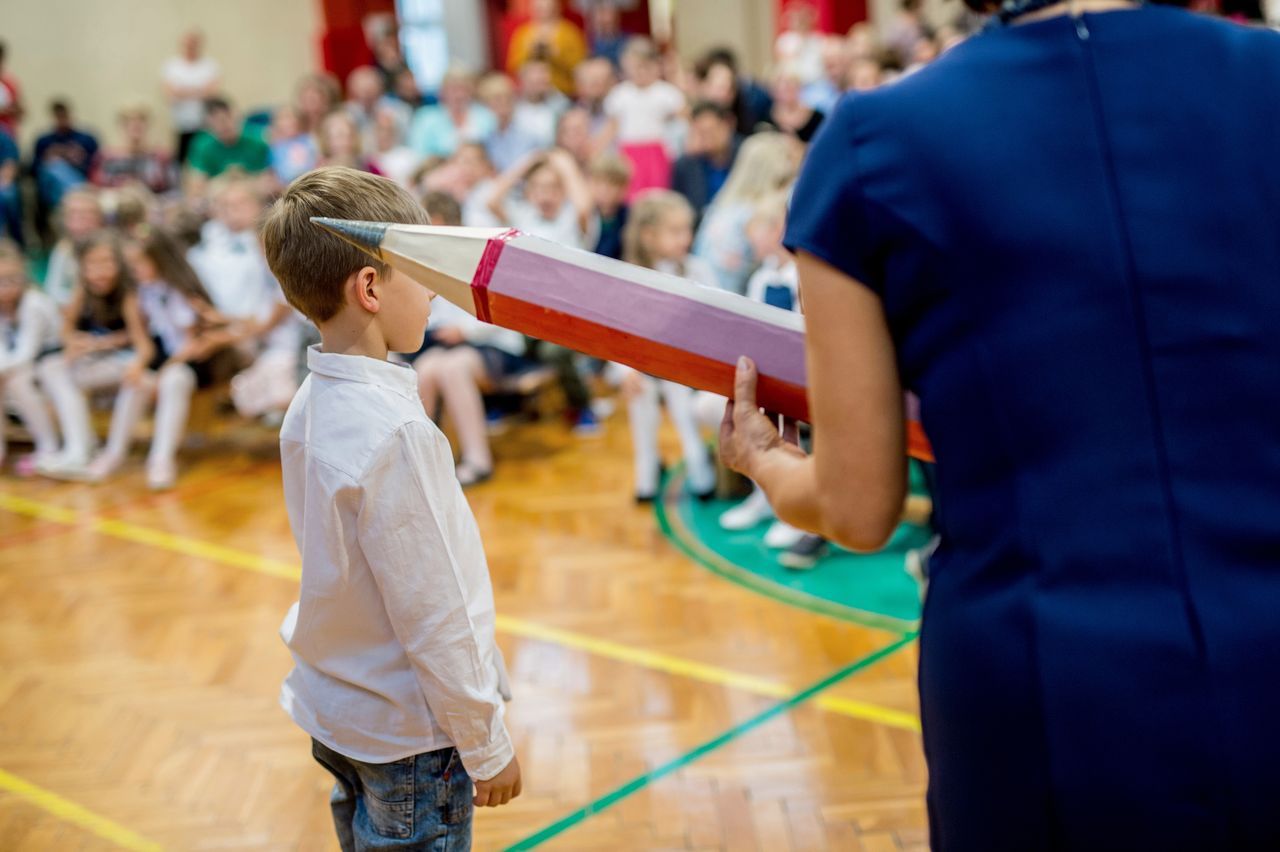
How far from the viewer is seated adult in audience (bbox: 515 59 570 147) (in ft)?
25.5

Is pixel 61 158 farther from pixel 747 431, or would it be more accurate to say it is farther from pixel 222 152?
pixel 747 431

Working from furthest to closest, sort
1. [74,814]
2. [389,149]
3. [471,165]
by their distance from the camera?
1. [389,149]
2. [471,165]
3. [74,814]

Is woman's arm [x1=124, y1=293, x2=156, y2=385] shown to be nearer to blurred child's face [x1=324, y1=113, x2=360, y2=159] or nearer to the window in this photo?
blurred child's face [x1=324, y1=113, x2=360, y2=159]

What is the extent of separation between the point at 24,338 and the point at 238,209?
118cm

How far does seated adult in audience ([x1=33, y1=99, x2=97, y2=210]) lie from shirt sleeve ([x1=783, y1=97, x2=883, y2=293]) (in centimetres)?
914

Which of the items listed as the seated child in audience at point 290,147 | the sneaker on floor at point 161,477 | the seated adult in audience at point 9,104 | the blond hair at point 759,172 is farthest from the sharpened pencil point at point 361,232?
the seated adult in audience at point 9,104

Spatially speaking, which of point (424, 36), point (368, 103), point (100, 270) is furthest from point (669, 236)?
point (424, 36)

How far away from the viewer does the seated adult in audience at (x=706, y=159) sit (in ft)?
21.4

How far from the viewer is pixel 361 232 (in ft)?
4.31

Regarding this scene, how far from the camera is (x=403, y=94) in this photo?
9.03 meters

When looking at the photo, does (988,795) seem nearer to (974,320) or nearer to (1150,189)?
(974,320)

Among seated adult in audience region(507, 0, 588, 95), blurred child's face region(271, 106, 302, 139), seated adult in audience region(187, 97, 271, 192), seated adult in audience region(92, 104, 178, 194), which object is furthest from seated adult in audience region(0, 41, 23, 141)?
seated adult in audience region(507, 0, 588, 95)

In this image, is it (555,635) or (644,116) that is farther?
(644,116)

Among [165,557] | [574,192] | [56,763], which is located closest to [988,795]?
[56,763]
